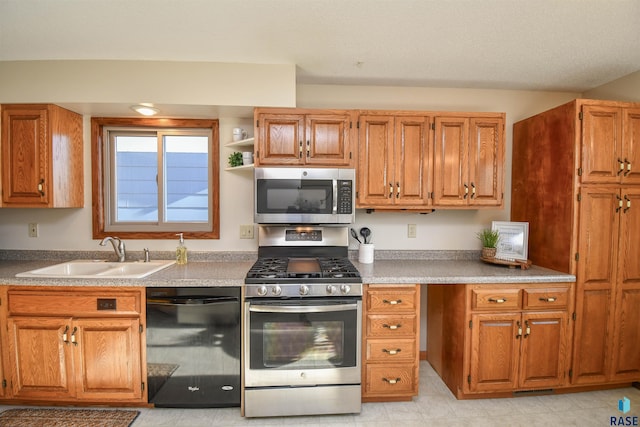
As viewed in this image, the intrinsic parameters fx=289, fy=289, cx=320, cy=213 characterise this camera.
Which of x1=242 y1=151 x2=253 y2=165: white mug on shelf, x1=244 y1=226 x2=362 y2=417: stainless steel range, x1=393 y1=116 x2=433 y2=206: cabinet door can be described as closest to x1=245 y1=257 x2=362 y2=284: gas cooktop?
x1=244 y1=226 x2=362 y2=417: stainless steel range

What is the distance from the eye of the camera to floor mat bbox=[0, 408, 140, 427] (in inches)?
73.7

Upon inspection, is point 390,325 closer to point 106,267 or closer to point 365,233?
point 365,233

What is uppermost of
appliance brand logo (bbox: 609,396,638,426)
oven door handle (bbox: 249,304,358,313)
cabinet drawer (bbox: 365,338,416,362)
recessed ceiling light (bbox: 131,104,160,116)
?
recessed ceiling light (bbox: 131,104,160,116)

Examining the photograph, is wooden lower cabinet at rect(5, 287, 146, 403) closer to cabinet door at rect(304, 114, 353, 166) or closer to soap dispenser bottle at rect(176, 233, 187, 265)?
soap dispenser bottle at rect(176, 233, 187, 265)

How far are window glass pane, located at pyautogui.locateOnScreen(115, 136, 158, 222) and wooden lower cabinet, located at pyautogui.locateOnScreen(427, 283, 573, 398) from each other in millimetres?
2746

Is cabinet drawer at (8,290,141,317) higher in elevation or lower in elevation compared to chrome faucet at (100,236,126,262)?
lower

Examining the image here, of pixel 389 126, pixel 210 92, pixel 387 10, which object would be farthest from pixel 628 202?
pixel 210 92

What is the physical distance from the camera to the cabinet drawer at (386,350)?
2.03 m

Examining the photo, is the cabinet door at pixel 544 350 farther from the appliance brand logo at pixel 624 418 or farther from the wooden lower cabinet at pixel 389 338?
the wooden lower cabinet at pixel 389 338

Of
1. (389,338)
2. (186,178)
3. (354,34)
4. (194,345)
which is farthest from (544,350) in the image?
(186,178)

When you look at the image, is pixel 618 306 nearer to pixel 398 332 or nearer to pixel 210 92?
pixel 398 332

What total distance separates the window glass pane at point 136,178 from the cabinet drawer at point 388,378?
2.24 meters

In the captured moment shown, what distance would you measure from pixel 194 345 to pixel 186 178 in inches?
57.2

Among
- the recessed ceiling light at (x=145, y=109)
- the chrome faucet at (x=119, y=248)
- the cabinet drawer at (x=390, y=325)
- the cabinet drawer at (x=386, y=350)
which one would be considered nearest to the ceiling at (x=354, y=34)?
the recessed ceiling light at (x=145, y=109)
